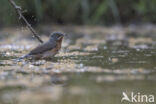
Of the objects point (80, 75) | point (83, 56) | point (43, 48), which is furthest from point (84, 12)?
point (80, 75)

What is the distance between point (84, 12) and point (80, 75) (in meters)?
8.31

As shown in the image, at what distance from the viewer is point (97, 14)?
14.5 metres

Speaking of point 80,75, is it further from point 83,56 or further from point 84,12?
point 84,12

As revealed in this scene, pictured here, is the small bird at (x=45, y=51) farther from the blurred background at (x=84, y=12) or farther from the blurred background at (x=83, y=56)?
the blurred background at (x=84, y=12)

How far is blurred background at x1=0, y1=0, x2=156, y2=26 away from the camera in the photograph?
1409cm

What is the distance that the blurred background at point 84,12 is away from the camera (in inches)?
555

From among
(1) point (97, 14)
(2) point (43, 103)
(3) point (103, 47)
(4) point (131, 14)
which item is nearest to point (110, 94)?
(2) point (43, 103)

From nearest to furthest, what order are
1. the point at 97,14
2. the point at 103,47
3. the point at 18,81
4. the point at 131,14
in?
the point at 18,81
the point at 103,47
the point at 97,14
the point at 131,14

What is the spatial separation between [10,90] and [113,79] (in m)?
1.40

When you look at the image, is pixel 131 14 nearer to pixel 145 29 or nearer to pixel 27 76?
pixel 145 29

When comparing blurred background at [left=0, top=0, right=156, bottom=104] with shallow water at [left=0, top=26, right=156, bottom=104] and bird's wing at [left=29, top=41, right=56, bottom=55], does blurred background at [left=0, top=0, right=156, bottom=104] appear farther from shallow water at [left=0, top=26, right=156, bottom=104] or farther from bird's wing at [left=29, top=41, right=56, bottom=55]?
bird's wing at [left=29, top=41, right=56, bottom=55]

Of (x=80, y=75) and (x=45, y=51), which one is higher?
(x=45, y=51)

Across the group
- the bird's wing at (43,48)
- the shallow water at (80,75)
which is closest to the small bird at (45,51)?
the bird's wing at (43,48)

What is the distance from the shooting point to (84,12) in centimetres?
1448
